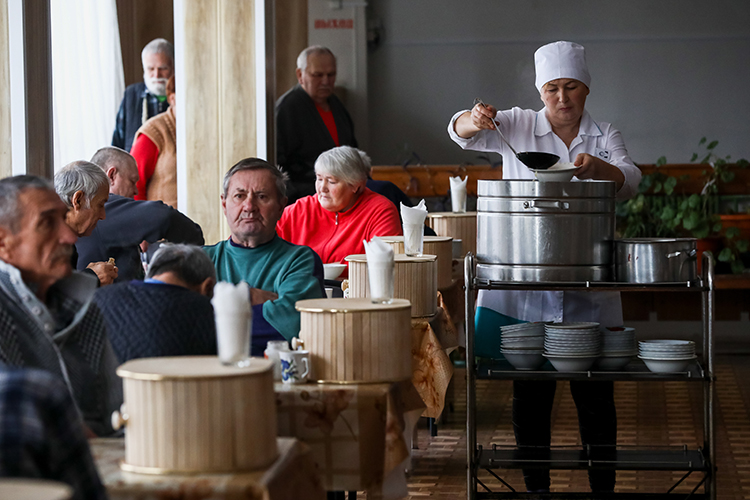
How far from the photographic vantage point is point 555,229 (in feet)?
8.70

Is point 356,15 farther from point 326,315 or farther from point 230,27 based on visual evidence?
point 326,315

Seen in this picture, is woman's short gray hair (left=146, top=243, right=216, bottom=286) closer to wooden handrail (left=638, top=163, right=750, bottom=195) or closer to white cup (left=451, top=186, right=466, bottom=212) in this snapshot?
white cup (left=451, top=186, right=466, bottom=212)

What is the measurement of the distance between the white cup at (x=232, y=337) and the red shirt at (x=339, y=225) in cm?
254

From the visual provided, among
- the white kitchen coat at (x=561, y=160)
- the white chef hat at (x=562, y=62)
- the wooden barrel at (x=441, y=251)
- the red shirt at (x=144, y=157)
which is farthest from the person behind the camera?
the red shirt at (x=144, y=157)

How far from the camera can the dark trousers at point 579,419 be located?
9.77ft

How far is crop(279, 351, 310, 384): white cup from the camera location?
6.47 feet

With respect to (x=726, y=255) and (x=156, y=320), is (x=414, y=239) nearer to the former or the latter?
(x=156, y=320)

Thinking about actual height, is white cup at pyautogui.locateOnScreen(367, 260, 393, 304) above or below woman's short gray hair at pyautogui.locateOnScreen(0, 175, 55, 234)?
below

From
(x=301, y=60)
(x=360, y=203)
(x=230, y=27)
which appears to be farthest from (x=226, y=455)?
(x=301, y=60)

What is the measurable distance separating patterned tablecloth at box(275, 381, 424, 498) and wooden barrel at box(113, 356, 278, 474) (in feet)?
1.74

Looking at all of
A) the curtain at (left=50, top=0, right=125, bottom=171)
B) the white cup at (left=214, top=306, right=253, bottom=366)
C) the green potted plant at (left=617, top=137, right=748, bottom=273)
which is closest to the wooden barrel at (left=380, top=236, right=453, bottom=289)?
the white cup at (left=214, top=306, right=253, bottom=366)

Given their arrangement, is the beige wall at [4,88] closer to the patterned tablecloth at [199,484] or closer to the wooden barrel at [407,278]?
the wooden barrel at [407,278]

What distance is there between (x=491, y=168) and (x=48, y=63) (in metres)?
4.34

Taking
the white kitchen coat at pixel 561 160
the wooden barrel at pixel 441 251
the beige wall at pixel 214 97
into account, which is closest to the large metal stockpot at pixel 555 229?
the white kitchen coat at pixel 561 160
